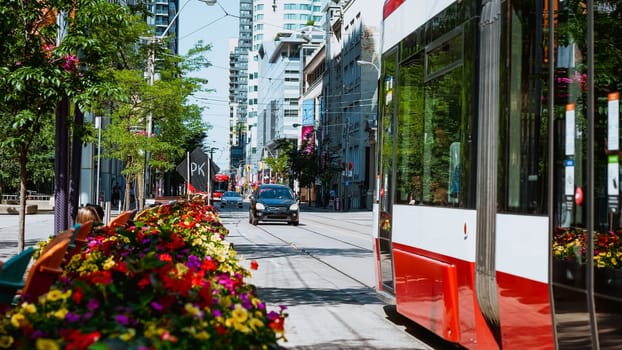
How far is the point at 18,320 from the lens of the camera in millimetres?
3973

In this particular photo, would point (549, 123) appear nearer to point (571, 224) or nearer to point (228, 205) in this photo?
point (571, 224)

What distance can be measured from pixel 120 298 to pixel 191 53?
32983mm

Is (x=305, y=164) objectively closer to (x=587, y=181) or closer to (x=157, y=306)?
(x=587, y=181)

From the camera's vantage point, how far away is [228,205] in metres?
88.5

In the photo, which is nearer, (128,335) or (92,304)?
(128,335)

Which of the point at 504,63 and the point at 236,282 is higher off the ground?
the point at 504,63

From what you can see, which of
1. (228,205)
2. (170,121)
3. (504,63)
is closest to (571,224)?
(504,63)

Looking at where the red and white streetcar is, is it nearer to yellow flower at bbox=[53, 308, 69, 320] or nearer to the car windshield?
yellow flower at bbox=[53, 308, 69, 320]

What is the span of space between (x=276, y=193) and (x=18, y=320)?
37810mm

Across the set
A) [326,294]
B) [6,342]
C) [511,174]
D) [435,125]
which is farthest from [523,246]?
[326,294]

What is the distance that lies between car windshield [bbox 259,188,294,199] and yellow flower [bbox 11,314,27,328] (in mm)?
37441

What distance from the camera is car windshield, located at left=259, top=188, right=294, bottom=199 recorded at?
4159 cm

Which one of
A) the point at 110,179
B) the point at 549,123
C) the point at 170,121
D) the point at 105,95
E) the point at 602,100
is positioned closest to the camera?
the point at 602,100

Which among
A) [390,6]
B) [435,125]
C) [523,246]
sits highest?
[390,6]
